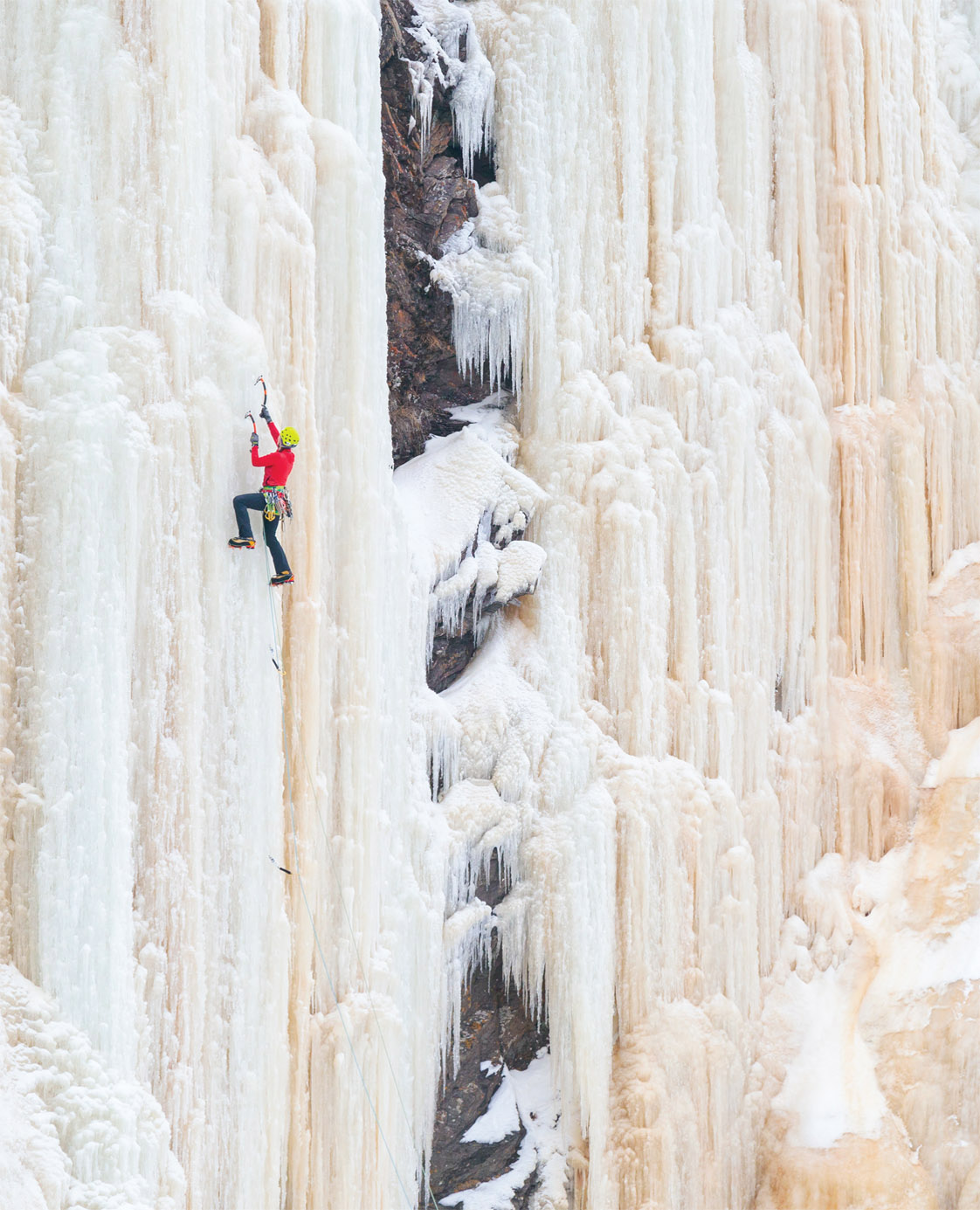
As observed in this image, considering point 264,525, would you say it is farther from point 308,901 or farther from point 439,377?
point 439,377

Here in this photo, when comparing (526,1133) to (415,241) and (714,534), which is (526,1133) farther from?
(415,241)

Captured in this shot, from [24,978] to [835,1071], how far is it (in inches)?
234

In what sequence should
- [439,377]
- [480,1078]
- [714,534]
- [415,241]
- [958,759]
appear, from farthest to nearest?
[958,759]
[714,534]
[439,377]
[415,241]
[480,1078]

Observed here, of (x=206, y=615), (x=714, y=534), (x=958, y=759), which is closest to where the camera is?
(x=206, y=615)

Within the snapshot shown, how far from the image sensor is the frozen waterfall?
6.12 meters

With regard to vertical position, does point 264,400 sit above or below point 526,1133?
above

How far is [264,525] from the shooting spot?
6.86 meters

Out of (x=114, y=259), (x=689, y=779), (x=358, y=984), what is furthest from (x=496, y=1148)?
(x=114, y=259)

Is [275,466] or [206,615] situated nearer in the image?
[206,615]

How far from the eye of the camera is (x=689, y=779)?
371 inches

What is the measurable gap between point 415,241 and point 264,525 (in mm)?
3115

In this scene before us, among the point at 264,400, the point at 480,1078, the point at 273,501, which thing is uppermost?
the point at 264,400

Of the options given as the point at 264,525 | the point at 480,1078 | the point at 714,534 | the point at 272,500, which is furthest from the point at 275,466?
the point at 480,1078

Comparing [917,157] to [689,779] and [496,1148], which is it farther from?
[496,1148]
